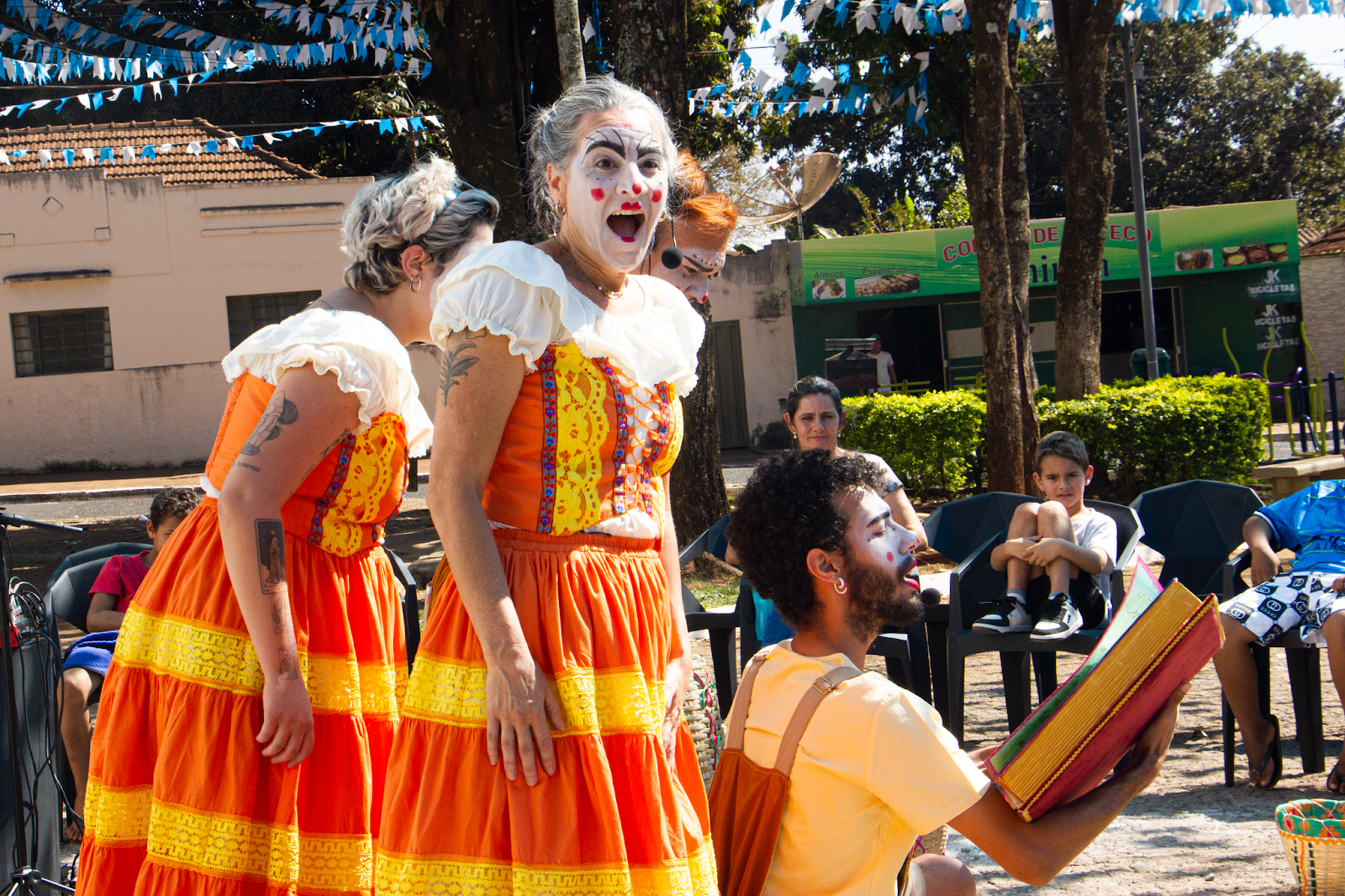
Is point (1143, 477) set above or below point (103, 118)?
below

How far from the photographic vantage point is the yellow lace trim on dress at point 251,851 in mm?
2092

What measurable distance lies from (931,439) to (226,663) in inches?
419

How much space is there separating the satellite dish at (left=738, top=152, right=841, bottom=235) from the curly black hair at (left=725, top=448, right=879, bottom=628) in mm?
3926

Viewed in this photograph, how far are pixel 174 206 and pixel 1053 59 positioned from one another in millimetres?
21577

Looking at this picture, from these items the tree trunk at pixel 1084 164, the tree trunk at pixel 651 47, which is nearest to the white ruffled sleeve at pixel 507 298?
the tree trunk at pixel 651 47

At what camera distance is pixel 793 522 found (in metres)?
1.99

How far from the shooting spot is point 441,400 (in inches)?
72.6

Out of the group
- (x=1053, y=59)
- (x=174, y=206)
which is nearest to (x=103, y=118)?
(x=174, y=206)

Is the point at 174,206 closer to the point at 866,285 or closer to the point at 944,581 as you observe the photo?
the point at 866,285

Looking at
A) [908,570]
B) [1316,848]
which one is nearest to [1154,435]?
[1316,848]

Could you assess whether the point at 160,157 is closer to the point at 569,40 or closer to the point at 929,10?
the point at 929,10

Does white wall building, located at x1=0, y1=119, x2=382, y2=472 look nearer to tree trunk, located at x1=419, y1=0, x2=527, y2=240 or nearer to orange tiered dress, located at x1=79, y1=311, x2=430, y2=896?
tree trunk, located at x1=419, y1=0, x2=527, y2=240

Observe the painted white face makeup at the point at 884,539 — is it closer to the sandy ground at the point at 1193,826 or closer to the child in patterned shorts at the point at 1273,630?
the sandy ground at the point at 1193,826

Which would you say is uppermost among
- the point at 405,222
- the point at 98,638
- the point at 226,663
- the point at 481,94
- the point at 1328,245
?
the point at 1328,245
